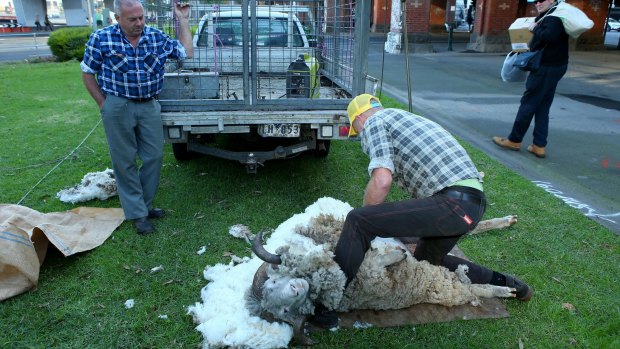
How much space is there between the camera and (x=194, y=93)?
4637 millimetres

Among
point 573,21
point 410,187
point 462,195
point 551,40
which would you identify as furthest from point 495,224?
point 573,21

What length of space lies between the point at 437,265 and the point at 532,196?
7.81 feet

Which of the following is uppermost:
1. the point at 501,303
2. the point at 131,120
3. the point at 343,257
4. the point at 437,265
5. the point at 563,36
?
the point at 563,36

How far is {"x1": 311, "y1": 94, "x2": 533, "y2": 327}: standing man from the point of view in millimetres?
2799

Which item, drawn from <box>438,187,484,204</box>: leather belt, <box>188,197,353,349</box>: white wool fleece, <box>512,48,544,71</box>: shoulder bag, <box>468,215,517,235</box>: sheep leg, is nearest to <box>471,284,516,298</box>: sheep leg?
<box>438,187,484,204</box>: leather belt

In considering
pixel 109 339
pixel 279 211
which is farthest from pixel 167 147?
pixel 109 339

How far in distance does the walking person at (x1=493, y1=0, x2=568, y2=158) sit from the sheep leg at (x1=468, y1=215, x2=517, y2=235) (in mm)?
2591

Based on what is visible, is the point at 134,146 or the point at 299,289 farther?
the point at 134,146

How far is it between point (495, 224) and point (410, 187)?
158 cm

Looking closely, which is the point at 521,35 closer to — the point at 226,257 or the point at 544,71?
the point at 544,71

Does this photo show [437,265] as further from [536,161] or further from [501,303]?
[536,161]

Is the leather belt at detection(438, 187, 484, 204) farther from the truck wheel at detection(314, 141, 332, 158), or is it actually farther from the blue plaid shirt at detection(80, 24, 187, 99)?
the truck wheel at detection(314, 141, 332, 158)

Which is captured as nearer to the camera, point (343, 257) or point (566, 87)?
point (343, 257)

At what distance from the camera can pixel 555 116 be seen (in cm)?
890
